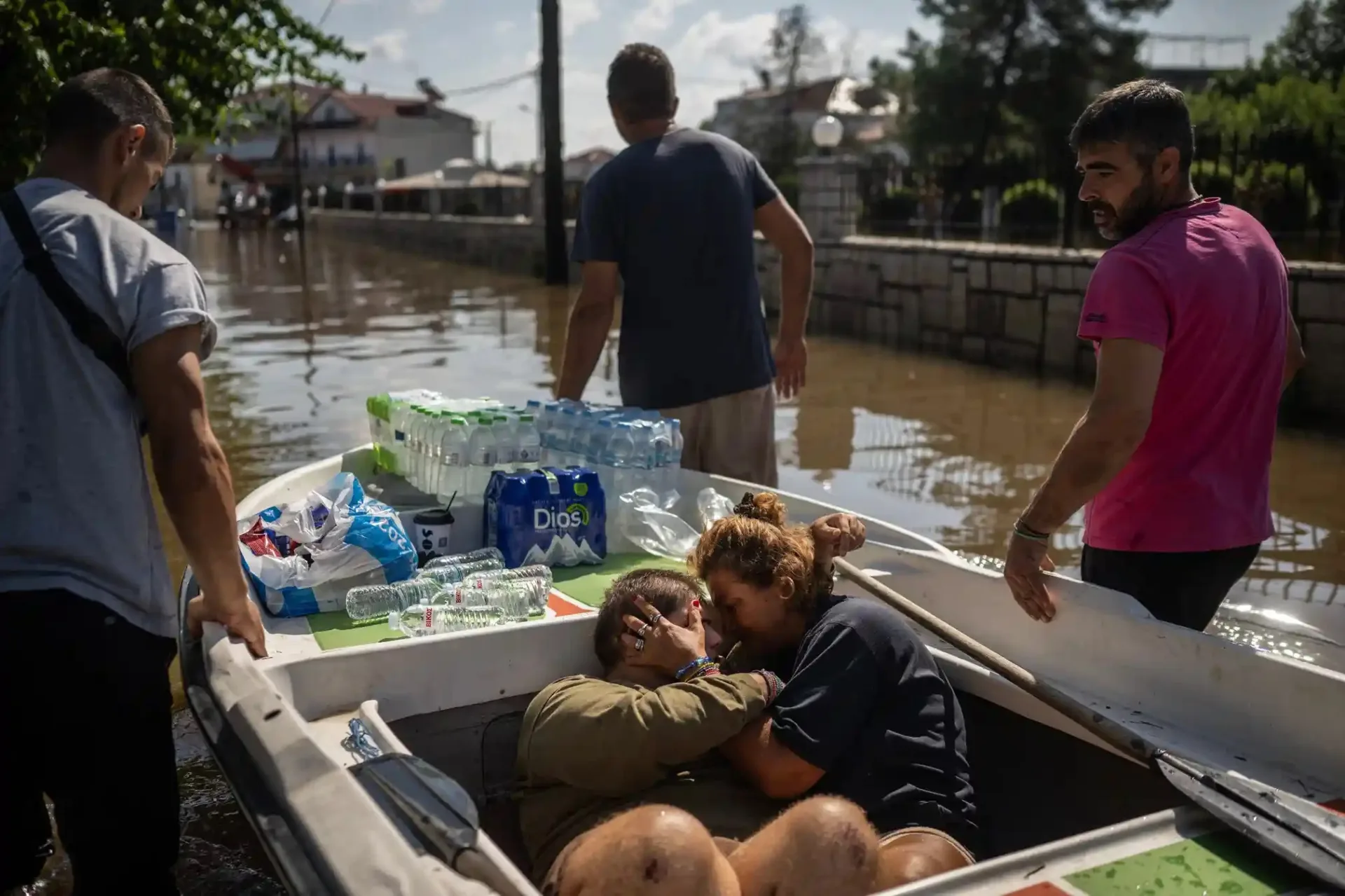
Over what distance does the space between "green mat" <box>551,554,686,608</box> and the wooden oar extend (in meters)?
1.19

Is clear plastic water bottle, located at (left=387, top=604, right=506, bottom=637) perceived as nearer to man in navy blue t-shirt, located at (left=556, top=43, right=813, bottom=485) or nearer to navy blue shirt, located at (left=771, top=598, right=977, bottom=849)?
navy blue shirt, located at (left=771, top=598, right=977, bottom=849)

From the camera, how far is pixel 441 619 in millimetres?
3176

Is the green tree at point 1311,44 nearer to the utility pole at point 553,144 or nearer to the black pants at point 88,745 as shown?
the utility pole at point 553,144

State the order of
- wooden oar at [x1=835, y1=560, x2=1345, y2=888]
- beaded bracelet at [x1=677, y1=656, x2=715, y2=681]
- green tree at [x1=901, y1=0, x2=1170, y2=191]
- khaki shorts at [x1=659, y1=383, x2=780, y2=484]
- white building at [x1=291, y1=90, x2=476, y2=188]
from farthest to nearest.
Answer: white building at [x1=291, y1=90, x2=476, y2=188]
green tree at [x1=901, y1=0, x2=1170, y2=191]
khaki shorts at [x1=659, y1=383, x2=780, y2=484]
beaded bracelet at [x1=677, y1=656, x2=715, y2=681]
wooden oar at [x1=835, y1=560, x2=1345, y2=888]

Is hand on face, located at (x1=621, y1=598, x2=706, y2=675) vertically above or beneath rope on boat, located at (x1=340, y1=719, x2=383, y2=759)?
above

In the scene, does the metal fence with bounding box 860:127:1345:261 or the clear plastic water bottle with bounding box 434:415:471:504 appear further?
the metal fence with bounding box 860:127:1345:261

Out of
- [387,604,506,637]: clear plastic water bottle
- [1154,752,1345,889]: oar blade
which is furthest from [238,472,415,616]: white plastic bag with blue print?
[1154,752,1345,889]: oar blade

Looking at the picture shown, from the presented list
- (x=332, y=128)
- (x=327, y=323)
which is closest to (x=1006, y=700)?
(x=327, y=323)

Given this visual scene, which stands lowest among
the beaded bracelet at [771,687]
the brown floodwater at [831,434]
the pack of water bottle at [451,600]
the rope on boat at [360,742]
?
the brown floodwater at [831,434]

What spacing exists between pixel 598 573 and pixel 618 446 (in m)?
0.60

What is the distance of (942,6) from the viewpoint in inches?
1436

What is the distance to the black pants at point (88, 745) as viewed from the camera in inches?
90.7

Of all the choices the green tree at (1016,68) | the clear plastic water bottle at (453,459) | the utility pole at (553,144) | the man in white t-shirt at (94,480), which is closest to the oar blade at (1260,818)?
the man in white t-shirt at (94,480)

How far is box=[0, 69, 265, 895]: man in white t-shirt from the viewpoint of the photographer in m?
2.28
